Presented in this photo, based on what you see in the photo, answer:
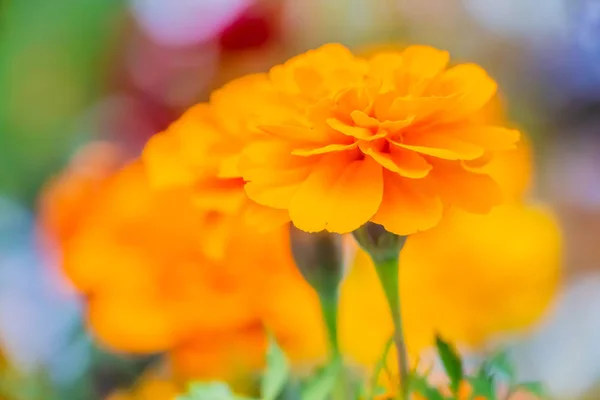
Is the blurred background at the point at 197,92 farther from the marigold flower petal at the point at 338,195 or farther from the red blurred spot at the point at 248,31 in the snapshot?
the marigold flower petal at the point at 338,195

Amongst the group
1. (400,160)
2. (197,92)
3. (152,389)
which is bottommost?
(152,389)

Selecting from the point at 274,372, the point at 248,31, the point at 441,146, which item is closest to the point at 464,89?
the point at 441,146

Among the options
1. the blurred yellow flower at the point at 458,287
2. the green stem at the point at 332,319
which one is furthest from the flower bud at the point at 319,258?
the blurred yellow flower at the point at 458,287

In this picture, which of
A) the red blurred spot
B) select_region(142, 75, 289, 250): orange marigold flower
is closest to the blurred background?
the red blurred spot

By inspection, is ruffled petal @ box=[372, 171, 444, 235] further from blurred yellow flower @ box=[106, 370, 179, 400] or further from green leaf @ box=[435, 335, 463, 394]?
blurred yellow flower @ box=[106, 370, 179, 400]

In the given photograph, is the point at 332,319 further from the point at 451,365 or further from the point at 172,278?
the point at 172,278

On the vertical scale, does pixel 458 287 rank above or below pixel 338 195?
below
